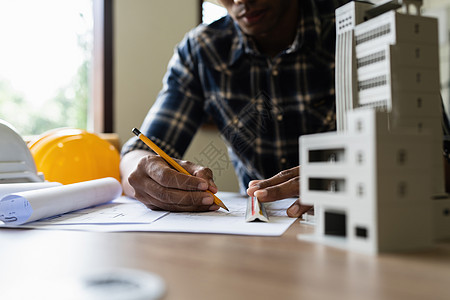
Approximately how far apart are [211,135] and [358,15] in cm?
110

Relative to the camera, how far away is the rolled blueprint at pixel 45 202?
0.55 m

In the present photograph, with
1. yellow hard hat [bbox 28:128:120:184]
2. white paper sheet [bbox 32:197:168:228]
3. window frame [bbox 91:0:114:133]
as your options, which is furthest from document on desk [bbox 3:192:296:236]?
window frame [bbox 91:0:114:133]

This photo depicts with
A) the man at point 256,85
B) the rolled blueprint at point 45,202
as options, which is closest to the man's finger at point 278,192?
the rolled blueprint at point 45,202

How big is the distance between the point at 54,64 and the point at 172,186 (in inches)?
51.3

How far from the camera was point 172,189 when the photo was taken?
681 mm

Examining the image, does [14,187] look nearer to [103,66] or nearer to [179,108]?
[179,108]

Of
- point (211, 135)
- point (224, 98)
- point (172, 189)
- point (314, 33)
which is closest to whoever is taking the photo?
point (172, 189)

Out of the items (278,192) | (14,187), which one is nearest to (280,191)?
(278,192)

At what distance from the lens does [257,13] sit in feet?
3.33

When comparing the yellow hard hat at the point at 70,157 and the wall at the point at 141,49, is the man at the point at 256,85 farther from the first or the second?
the wall at the point at 141,49

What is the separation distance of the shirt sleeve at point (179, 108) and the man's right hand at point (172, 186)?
36 cm

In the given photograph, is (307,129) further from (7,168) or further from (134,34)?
(134,34)

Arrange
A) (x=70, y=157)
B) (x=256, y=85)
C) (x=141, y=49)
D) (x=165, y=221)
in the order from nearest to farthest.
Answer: (x=165, y=221)
(x=70, y=157)
(x=256, y=85)
(x=141, y=49)

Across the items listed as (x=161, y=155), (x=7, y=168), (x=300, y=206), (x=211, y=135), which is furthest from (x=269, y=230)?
(x=211, y=135)
